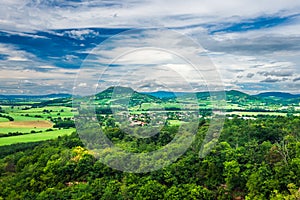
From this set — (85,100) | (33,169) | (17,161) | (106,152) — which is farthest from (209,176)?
(17,161)

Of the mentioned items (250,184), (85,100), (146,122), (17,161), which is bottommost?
(17,161)

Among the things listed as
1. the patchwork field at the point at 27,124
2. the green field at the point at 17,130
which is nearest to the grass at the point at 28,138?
the green field at the point at 17,130

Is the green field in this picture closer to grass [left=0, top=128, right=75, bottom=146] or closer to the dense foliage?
grass [left=0, top=128, right=75, bottom=146]

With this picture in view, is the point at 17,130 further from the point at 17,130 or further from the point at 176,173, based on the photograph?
the point at 176,173

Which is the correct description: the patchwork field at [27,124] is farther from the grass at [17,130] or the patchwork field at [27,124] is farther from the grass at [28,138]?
the grass at [28,138]

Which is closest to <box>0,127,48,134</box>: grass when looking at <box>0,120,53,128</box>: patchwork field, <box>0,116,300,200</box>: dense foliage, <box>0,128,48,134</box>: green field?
<box>0,128,48,134</box>: green field

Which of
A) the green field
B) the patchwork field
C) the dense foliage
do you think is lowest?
the green field

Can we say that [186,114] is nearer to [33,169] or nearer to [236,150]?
[236,150]

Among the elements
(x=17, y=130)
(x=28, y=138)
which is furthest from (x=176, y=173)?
(x=17, y=130)
